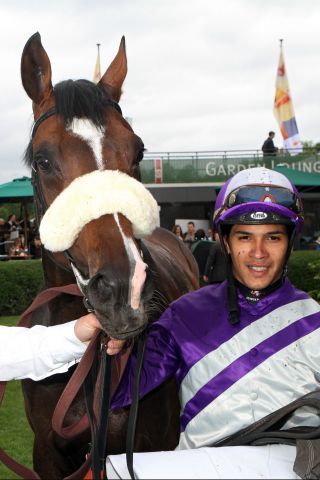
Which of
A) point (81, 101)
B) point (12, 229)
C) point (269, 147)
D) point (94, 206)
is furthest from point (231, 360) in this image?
point (269, 147)

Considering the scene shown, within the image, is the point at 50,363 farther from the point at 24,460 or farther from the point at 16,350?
the point at 24,460

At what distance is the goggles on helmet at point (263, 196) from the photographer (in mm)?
2160

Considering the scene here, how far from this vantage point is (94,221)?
2.02 meters

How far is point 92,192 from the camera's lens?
204cm

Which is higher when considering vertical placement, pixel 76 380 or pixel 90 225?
pixel 90 225

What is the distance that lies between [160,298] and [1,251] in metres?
12.0

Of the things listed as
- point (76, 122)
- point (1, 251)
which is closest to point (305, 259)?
point (1, 251)

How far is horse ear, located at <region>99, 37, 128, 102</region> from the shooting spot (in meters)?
2.86

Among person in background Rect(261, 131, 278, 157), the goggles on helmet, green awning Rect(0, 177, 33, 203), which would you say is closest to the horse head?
the goggles on helmet

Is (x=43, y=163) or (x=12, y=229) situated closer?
(x=43, y=163)

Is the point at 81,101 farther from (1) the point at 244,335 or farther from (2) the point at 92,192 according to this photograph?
(1) the point at 244,335

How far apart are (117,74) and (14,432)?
375 cm

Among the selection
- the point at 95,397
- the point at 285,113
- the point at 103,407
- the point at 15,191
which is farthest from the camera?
the point at 285,113

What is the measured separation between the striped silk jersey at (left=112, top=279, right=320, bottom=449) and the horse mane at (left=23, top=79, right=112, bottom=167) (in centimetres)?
83
